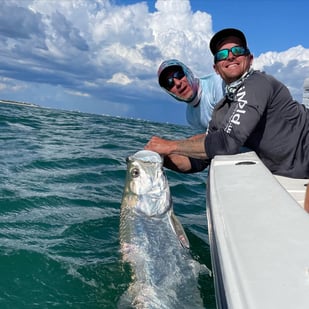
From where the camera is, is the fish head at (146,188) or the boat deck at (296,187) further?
the fish head at (146,188)

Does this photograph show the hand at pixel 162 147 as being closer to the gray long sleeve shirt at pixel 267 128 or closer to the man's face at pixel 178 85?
the gray long sleeve shirt at pixel 267 128

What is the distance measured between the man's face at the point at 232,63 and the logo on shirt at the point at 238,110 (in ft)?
0.98

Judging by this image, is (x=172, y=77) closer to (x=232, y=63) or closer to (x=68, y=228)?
(x=232, y=63)

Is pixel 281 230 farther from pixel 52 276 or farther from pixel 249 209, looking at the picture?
pixel 52 276

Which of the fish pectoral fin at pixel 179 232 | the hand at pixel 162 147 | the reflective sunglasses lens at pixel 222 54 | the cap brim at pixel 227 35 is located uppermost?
the cap brim at pixel 227 35

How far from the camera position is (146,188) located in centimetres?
365

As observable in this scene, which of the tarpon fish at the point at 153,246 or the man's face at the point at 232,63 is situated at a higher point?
the man's face at the point at 232,63

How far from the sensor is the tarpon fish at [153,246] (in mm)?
3023

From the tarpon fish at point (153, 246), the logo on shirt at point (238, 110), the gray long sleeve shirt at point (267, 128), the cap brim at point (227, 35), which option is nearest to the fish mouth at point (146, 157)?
the tarpon fish at point (153, 246)

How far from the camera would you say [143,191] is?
364cm

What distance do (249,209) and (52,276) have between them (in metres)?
1.89

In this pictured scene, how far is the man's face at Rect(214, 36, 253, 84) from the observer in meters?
3.84

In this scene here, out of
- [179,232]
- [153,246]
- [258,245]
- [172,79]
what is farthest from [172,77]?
[258,245]

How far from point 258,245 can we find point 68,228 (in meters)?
3.09
